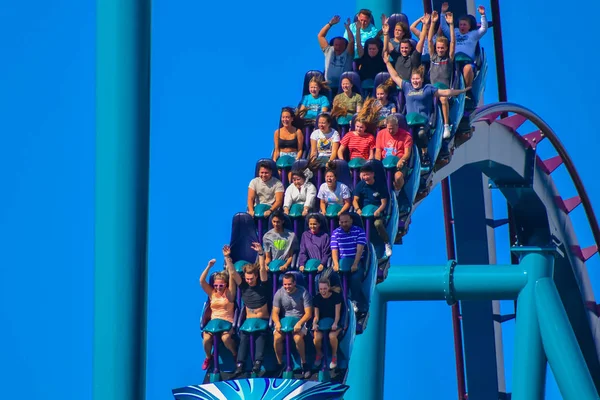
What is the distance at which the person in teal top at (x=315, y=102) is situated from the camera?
29.6 feet

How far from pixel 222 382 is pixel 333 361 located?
2.41 ft

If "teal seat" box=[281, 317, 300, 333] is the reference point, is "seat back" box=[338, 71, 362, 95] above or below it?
above

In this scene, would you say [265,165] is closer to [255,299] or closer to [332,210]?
[332,210]

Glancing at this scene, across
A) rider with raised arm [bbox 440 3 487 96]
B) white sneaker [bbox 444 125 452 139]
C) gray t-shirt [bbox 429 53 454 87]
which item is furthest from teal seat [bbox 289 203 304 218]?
rider with raised arm [bbox 440 3 487 96]

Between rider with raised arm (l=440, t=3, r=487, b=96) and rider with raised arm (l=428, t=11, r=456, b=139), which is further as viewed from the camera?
rider with raised arm (l=440, t=3, r=487, b=96)

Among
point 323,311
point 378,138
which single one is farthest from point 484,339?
point 323,311

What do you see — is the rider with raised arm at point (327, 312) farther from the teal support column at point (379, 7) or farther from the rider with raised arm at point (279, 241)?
the teal support column at point (379, 7)

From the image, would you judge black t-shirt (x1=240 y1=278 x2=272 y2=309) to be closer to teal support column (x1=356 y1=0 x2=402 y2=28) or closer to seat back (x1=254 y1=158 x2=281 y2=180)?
seat back (x1=254 y1=158 x2=281 y2=180)

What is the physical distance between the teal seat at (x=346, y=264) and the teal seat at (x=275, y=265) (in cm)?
34

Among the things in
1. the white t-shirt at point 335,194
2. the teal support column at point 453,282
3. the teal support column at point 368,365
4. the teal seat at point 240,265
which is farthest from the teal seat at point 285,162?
the teal support column at point 368,365

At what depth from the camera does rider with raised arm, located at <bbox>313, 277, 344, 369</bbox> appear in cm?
727

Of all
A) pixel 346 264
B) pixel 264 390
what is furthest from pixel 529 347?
pixel 264 390

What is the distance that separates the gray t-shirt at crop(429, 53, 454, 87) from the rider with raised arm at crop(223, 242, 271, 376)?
206 centimetres

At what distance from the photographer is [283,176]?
8.43 metres
